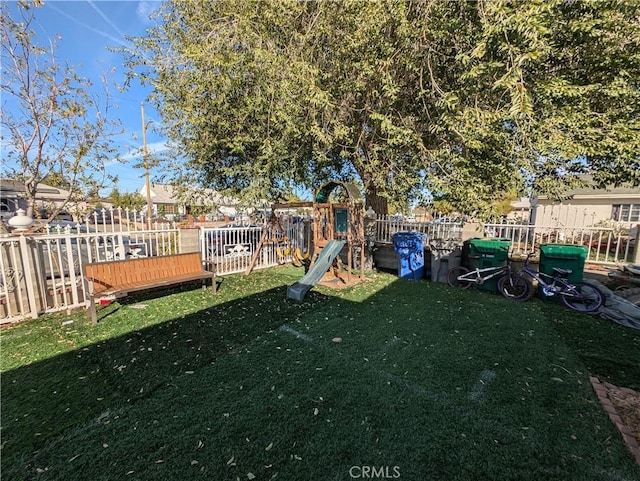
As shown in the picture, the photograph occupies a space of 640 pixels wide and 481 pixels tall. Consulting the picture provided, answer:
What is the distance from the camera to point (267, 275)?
7.84 metres

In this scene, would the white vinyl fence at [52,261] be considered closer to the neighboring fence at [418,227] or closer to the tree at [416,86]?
the tree at [416,86]

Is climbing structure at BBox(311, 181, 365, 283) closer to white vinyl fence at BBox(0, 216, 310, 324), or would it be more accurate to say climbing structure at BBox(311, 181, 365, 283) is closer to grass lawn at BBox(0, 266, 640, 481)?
grass lawn at BBox(0, 266, 640, 481)

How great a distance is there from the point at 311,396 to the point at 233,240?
6.00 meters

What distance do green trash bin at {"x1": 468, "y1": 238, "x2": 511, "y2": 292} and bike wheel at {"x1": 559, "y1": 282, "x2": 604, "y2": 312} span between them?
1216 millimetres

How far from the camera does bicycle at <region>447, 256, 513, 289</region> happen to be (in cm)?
618

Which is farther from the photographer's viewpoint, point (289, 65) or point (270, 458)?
→ point (289, 65)

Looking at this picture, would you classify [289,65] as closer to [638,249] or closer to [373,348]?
[373,348]

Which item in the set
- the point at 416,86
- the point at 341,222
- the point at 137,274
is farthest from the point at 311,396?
the point at 416,86

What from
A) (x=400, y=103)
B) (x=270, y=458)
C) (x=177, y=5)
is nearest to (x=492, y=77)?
(x=400, y=103)

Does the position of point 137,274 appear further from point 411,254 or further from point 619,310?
point 619,310

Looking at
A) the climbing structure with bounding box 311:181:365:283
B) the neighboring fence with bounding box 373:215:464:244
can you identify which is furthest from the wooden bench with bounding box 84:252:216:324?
the neighboring fence with bounding box 373:215:464:244

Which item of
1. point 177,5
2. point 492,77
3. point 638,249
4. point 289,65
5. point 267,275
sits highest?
point 177,5

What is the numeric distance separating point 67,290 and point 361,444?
5.59 meters

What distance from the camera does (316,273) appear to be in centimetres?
620
